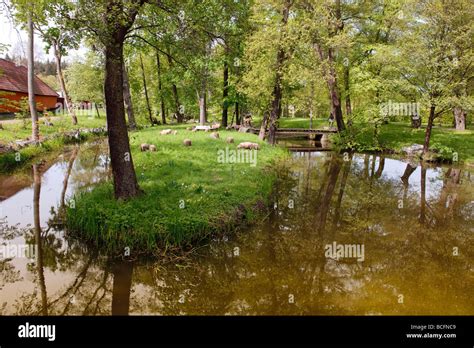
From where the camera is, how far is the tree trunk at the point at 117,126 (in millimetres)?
9367

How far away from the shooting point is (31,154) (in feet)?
63.8

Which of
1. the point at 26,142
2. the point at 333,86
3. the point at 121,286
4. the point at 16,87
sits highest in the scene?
the point at 16,87

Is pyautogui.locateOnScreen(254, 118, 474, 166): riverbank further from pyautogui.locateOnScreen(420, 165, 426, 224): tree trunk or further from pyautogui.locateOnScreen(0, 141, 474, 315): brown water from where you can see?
pyautogui.locateOnScreen(0, 141, 474, 315): brown water

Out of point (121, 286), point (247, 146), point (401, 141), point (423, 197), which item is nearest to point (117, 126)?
point (121, 286)

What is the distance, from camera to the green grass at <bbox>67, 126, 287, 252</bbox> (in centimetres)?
893

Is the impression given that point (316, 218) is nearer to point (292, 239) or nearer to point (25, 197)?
point (292, 239)

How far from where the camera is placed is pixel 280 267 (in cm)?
838

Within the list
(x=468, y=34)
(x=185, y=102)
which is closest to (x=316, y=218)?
(x=468, y=34)

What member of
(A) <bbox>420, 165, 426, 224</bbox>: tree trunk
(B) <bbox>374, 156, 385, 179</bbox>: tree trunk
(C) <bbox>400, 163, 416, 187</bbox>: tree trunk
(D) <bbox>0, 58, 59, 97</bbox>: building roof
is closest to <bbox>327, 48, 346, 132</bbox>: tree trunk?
(B) <bbox>374, 156, 385, 179</bbox>: tree trunk

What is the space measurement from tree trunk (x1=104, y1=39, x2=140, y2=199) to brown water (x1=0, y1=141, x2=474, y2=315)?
2271 millimetres

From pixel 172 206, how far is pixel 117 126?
307cm

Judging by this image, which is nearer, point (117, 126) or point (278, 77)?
point (117, 126)

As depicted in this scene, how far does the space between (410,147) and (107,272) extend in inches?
988

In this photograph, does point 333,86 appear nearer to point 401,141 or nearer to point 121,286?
point 401,141
